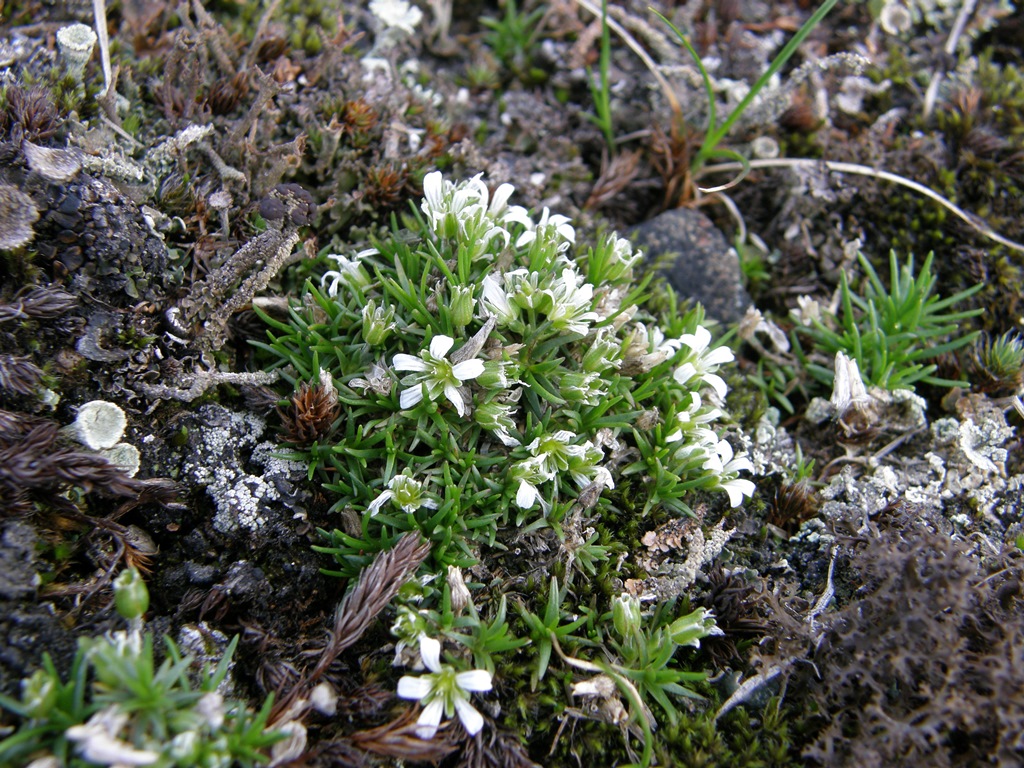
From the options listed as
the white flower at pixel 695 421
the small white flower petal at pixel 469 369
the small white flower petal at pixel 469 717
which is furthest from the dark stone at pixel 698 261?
the small white flower petal at pixel 469 717

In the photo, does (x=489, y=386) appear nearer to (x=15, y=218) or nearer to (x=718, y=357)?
(x=718, y=357)

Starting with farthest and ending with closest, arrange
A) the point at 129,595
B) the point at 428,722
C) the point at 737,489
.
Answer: the point at 737,489
the point at 428,722
the point at 129,595

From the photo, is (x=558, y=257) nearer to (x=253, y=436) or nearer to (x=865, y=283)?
(x=253, y=436)

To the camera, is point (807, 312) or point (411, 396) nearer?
point (411, 396)

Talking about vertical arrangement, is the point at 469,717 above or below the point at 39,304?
below

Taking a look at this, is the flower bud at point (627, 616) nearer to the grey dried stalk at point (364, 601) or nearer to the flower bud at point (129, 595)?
the grey dried stalk at point (364, 601)

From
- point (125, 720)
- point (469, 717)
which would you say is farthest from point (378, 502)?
point (125, 720)

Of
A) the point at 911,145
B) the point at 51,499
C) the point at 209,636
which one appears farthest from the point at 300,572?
the point at 911,145
